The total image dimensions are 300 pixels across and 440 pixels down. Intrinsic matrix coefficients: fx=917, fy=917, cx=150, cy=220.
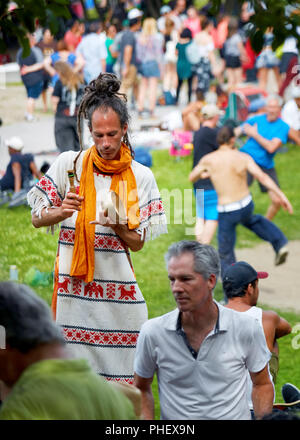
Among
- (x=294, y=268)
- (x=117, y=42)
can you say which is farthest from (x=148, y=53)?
(x=294, y=268)

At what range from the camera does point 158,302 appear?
8.26 metres

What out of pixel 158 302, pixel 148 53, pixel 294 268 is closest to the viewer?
pixel 158 302

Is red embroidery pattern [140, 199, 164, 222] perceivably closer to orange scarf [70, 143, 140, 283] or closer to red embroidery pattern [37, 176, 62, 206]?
orange scarf [70, 143, 140, 283]

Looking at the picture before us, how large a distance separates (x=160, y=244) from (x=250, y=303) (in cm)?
512

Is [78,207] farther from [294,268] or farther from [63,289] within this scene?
[294,268]

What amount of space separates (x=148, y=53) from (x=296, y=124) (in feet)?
16.3

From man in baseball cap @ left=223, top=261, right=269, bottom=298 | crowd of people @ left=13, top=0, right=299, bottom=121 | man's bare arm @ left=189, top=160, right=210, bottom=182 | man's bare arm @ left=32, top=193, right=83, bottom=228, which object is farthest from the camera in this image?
crowd of people @ left=13, top=0, right=299, bottom=121

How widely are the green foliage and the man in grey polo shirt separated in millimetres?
1350

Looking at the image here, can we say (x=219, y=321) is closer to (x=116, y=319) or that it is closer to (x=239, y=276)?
(x=116, y=319)

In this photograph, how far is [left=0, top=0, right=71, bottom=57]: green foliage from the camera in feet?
14.4

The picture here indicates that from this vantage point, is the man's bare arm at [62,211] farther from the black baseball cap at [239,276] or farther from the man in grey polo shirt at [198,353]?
the black baseball cap at [239,276]

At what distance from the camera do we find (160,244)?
10.5m

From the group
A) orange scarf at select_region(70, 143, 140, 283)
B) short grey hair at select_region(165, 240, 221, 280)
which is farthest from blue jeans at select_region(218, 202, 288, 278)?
short grey hair at select_region(165, 240, 221, 280)
